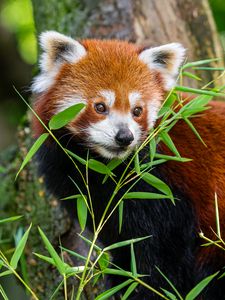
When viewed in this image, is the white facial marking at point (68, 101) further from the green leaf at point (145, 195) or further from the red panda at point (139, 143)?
the green leaf at point (145, 195)

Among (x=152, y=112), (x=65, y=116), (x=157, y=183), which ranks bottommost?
(x=157, y=183)

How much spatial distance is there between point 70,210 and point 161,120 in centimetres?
88

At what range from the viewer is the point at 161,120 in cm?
459

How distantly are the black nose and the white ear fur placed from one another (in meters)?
0.68

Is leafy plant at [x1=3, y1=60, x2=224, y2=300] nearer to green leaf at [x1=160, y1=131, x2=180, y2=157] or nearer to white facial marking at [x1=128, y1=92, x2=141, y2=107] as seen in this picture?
green leaf at [x1=160, y1=131, x2=180, y2=157]

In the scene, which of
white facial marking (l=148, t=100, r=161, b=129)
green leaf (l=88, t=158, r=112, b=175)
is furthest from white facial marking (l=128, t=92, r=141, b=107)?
green leaf (l=88, t=158, r=112, b=175)

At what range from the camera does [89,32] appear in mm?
6238

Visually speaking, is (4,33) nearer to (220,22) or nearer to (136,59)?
(220,22)

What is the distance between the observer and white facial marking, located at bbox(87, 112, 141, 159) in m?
4.34

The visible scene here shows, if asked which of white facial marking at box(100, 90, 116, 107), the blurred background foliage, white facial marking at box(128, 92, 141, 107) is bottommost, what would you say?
the blurred background foliage

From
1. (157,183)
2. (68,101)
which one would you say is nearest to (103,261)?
(157,183)

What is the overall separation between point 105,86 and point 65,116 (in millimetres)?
453

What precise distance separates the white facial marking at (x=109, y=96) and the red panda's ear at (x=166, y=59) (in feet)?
1.30

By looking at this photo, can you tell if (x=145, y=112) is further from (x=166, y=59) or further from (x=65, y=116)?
(x=65, y=116)
